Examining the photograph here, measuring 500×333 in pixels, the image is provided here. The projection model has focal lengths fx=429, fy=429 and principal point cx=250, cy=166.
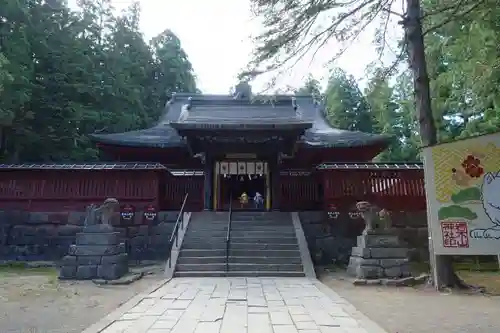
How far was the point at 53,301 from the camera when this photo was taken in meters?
7.57

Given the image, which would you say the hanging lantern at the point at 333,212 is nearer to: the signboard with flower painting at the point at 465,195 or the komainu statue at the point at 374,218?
the komainu statue at the point at 374,218

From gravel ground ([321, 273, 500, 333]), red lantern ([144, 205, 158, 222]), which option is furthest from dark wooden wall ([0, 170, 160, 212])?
gravel ground ([321, 273, 500, 333])

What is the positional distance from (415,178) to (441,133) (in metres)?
7.66

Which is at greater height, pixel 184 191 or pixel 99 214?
pixel 184 191

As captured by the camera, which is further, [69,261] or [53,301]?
[69,261]

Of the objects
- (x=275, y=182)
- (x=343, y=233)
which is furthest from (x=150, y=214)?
(x=343, y=233)

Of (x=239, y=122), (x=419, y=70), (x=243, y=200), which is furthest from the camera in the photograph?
(x=243, y=200)

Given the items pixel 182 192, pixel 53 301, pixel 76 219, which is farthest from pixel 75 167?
pixel 53 301

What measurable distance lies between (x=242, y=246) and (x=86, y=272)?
414 centimetres

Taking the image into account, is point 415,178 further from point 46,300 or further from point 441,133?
point 46,300

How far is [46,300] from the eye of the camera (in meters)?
7.68

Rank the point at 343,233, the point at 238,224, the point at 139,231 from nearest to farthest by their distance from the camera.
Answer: the point at 238,224
the point at 343,233
the point at 139,231

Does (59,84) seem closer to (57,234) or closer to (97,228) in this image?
(57,234)

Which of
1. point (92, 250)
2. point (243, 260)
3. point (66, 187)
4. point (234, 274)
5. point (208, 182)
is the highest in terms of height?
point (208, 182)
